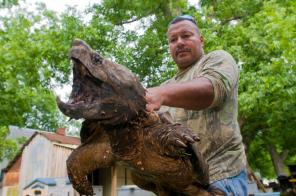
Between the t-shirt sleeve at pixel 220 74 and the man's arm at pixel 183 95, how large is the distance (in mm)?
42

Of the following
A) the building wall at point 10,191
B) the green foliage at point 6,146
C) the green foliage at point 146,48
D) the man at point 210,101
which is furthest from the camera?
the building wall at point 10,191

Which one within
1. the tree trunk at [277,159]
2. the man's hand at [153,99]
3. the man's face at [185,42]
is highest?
the tree trunk at [277,159]

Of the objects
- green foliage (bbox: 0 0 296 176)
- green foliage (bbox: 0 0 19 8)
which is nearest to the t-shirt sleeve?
green foliage (bbox: 0 0 296 176)

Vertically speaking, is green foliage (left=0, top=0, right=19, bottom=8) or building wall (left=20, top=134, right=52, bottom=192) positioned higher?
green foliage (left=0, top=0, right=19, bottom=8)

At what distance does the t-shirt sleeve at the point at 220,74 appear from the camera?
1712mm

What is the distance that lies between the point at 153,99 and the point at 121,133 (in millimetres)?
174

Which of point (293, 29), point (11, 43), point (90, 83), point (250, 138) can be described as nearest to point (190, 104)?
point (90, 83)

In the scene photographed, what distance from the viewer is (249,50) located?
9828 millimetres

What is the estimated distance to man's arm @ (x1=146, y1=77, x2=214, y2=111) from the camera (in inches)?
58.7

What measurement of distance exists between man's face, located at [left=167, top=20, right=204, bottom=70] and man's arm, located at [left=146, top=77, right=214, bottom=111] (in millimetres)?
500

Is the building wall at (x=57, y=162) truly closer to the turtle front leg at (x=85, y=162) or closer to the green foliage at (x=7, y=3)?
the green foliage at (x=7, y=3)

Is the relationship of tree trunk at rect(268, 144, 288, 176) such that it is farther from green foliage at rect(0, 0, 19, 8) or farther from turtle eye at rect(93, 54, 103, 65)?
turtle eye at rect(93, 54, 103, 65)

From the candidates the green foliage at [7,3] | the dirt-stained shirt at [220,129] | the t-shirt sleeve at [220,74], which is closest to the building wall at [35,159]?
the green foliage at [7,3]

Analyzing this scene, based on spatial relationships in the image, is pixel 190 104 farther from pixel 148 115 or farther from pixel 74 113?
pixel 74 113
